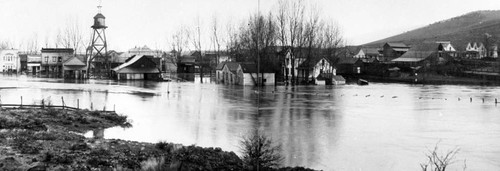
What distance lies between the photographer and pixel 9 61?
93.8 meters

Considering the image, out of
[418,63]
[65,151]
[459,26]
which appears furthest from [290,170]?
[459,26]

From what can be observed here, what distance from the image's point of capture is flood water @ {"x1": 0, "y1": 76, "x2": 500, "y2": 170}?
17.5 m

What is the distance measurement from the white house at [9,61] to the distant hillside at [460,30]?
9778cm

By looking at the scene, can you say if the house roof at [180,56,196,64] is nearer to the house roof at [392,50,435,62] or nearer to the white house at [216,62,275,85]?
the white house at [216,62,275,85]

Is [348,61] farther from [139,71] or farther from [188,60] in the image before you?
[139,71]

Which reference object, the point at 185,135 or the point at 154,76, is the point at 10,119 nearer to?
the point at 185,135

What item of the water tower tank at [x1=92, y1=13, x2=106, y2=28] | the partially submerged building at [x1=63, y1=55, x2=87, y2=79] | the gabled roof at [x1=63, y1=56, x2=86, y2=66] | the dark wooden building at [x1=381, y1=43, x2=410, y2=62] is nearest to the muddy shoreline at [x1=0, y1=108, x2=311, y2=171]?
the water tower tank at [x1=92, y1=13, x2=106, y2=28]

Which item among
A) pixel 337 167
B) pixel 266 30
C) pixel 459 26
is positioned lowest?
pixel 337 167

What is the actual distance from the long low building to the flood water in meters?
28.7

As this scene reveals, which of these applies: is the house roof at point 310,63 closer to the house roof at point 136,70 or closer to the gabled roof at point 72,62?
the house roof at point 136,70

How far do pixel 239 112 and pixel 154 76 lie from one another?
41.2 m

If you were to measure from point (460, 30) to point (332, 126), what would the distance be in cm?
14602

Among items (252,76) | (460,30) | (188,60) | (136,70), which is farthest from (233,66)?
(460,30)

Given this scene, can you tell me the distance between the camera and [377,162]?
54.1ft
